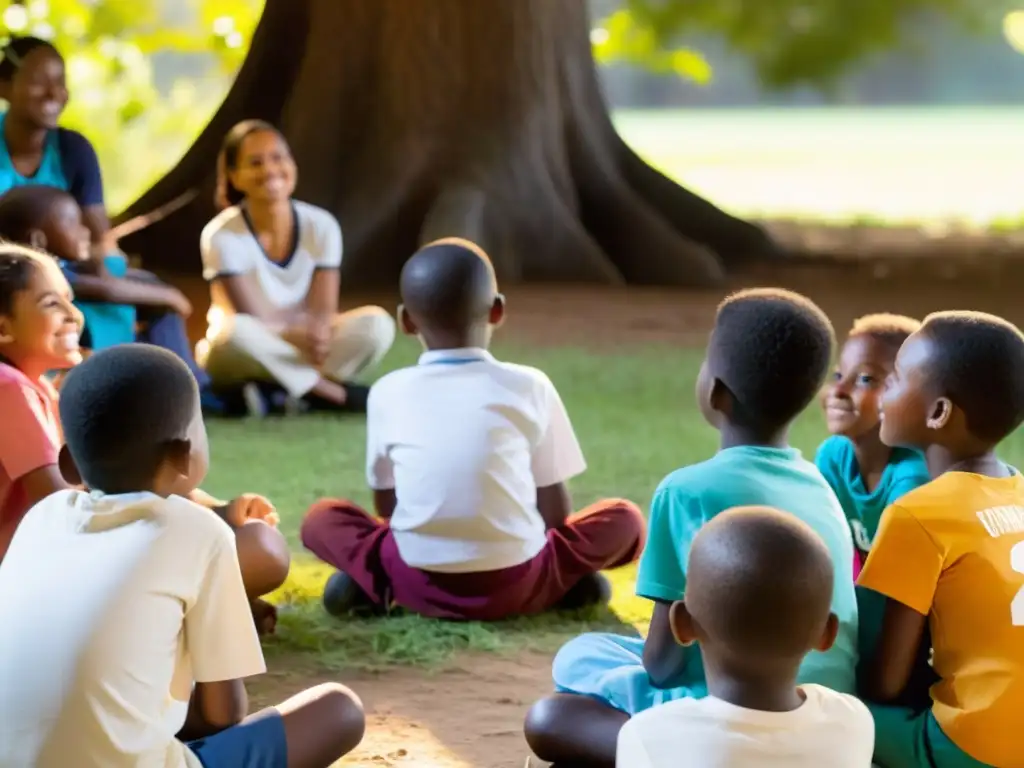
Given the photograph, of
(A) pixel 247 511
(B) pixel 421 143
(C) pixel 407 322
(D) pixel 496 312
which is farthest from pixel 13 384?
(B) pixel 421 143

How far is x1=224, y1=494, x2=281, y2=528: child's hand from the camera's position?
3010 millimetres

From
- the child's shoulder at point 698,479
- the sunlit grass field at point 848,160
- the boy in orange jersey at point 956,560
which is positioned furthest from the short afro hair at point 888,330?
the sunlit grass field at point 848,160

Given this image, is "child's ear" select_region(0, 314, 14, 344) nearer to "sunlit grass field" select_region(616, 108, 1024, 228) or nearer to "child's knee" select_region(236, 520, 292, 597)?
"child's knee" select_region(236, 520, 292, 597)

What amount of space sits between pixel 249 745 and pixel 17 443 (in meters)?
0.78

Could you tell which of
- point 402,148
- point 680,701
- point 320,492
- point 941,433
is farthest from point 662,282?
point 680,701

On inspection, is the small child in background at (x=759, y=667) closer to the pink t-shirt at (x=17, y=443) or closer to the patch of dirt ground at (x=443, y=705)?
the patch of dirt ground at (x=443, y=705)

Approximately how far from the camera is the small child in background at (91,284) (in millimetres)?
4273

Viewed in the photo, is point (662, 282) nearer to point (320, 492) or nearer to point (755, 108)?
point (320, 492)

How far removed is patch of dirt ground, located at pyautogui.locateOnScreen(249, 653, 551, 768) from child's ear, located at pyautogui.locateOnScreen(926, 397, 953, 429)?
0.93m

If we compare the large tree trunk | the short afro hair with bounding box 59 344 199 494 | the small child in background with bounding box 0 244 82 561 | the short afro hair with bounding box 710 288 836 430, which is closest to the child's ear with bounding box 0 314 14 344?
the small child in background with bounding box 0 244 82 561

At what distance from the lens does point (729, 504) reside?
2.33 m

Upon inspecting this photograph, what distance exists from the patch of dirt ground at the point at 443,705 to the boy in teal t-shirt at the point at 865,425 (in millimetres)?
727

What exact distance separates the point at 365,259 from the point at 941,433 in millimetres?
5712

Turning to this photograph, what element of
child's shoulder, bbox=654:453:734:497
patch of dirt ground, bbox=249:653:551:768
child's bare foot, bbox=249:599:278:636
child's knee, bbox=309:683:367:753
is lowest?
patch of dirt ground, bbox=249:653:551:768
